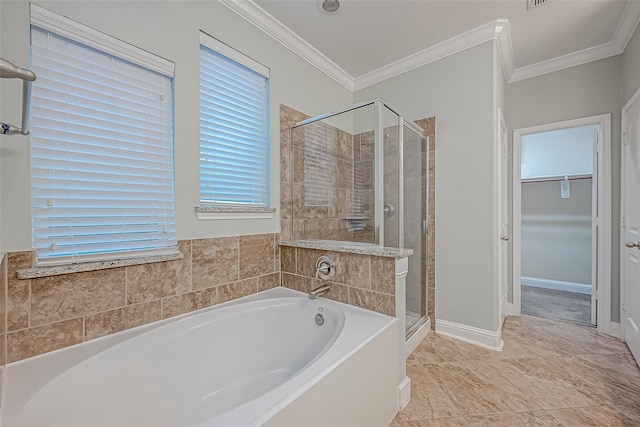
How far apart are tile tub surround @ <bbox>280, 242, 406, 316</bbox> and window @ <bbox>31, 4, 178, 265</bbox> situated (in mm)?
874

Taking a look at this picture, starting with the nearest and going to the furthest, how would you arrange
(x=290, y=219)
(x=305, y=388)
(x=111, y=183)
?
(x=305, y=388)
(x=111, y=183)
(x=290, y=219)

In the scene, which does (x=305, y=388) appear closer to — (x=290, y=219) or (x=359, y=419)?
(x=359, y=419)

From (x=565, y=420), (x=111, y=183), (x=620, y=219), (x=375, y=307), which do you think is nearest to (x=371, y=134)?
(x=375, y=307)

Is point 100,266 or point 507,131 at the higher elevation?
point 507,131

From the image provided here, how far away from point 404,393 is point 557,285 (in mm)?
3452

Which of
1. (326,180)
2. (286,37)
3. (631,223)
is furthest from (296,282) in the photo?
(631,223)

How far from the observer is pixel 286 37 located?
212cm

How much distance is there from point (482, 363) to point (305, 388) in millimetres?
1667

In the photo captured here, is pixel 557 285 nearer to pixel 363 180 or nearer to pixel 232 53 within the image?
pixel 363 180

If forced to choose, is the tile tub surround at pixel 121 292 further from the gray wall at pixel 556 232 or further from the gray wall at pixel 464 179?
the gray wall at pixel 556 232

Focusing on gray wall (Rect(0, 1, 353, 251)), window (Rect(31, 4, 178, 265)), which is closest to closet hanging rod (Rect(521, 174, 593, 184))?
gray wall (Rect(0, 1, 353, 251))

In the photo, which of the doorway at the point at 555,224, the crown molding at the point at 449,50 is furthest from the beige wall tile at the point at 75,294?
the doorway at the point at 555,224

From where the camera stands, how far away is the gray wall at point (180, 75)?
104cm

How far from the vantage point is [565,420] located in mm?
1387
